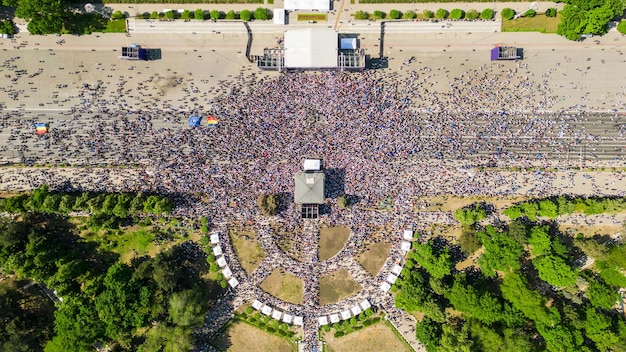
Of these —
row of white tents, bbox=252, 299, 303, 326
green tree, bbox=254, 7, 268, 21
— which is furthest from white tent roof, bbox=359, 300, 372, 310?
green tree, bbox=254, 7, 268, 21

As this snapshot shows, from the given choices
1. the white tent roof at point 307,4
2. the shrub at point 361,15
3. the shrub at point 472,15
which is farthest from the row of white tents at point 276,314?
the shrub at point 472,15

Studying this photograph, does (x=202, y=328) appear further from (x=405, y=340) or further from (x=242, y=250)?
Answer: (x=405, y=340)

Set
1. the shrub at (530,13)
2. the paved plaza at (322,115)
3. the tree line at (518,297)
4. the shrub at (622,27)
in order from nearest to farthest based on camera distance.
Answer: the tree line at (518,297) → the shrub at (622,27) → the shrub at (530,13) → the paved plaza at (322,115)

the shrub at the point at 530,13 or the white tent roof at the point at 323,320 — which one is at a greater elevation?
the shrub at the point at 530,13

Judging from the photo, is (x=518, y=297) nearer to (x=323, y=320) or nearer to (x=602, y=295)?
(x=602, y=295)

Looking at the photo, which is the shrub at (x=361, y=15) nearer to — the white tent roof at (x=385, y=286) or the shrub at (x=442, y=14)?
the shrub at (x=442, y=14)

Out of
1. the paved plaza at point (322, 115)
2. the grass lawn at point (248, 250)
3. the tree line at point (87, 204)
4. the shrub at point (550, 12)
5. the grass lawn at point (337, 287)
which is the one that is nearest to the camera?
the tree line at point (87, 204)

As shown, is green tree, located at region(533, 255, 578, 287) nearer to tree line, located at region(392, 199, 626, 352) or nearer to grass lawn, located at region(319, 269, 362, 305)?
tree line, located at region(392, 199, 626, 352)
